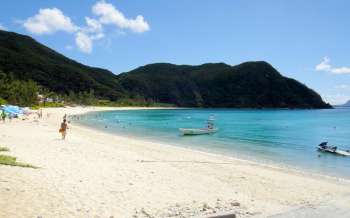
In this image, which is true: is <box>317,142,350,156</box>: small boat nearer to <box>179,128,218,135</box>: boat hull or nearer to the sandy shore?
the sandy shore

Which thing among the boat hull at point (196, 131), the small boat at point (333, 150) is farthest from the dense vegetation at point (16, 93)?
the small boat at point (333, 150)

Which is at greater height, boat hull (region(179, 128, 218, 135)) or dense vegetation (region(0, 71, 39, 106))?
dense vegetation (region(0, 71, 39, 106))

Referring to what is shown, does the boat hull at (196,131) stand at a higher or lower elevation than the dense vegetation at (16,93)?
lower

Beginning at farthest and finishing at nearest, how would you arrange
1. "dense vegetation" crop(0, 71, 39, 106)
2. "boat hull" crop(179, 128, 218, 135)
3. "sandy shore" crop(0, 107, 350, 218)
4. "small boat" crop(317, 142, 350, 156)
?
"dense vegetation" crop(0, 71, 39, 106) → "boat hull" crop(179, 128, 218, 135) → "small boat" crop(317, 142, 350, 156) → "sandy shore" crop(0, 107, 350, 218)

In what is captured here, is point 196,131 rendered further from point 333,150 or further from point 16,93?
point 16,93

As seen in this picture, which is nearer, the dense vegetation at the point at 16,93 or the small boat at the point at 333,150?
the small boat at the point at 333,150

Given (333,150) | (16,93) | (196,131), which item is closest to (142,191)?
(333,150)

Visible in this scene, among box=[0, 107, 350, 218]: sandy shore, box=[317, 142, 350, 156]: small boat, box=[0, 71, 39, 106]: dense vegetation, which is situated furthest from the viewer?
box=[0, 71, 39, 106]: dense vegetation

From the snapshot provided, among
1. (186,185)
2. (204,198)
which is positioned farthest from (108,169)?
(204,198)

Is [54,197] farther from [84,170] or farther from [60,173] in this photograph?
[84,170]

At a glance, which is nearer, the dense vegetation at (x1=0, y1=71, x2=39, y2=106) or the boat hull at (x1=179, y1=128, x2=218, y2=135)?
the boat hull at (x1=179, y1=128, x2=218, y2=135)

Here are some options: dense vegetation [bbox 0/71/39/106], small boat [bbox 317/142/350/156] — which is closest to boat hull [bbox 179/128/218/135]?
→ small boat [bbox 317/142/350/156]

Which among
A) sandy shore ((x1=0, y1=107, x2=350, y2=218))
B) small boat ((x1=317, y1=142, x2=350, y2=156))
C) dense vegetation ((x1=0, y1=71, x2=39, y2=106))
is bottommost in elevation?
small boat ((x1=317, y1=142, x2=350, y2=156))

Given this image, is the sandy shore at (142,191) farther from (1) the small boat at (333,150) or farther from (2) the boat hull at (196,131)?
(2) the boat hull at (196,131)
